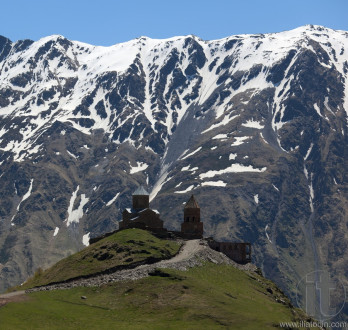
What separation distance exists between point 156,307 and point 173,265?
22.8 m

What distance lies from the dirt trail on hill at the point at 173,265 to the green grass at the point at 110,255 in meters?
2.18

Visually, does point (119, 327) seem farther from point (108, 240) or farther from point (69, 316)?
point (108, 240)

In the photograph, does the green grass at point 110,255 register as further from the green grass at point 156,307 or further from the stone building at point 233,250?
the stone building at point 233,250

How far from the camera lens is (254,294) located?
127000 mm

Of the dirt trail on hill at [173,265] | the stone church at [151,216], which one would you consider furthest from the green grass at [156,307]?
the stone church at [151,216]

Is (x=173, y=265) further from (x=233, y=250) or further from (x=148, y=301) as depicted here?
(x=233, y=250)

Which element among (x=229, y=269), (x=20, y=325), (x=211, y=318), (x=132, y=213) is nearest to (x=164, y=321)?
(x=211, y=318)

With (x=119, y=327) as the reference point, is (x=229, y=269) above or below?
above

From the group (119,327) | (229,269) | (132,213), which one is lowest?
(119,327)

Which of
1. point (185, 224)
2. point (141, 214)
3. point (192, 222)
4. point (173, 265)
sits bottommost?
point (173, 265)

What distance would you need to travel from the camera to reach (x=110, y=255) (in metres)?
135

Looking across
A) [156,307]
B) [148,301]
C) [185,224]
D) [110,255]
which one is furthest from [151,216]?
[156,307]

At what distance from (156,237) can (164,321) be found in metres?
52.2

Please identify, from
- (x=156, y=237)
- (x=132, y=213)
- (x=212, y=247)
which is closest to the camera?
(x=156, y=237)
